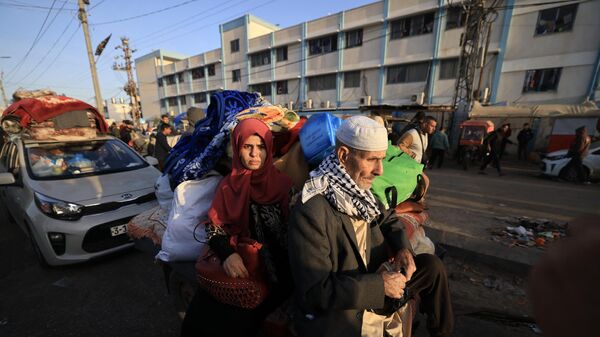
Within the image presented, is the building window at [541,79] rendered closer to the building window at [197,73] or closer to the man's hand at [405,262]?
the man's hand at [405,262]

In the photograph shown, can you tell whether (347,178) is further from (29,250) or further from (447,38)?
(447,38)

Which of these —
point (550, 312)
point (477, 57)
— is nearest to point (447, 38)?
point (477, 57)

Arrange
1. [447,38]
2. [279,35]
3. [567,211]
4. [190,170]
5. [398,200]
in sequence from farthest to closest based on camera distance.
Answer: [279,35]
[447,38]
[567,211]
[398,200]
[190,170]

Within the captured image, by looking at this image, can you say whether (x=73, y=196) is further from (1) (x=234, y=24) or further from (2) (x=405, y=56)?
(1) (x=234, y=24)

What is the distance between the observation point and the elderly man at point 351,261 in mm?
1213

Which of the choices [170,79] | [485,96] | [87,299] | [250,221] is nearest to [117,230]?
[87,299]

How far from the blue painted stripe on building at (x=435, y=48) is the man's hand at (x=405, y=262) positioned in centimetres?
1764

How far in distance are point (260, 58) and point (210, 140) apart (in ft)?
85.1

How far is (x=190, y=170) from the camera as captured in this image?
6.29 feet

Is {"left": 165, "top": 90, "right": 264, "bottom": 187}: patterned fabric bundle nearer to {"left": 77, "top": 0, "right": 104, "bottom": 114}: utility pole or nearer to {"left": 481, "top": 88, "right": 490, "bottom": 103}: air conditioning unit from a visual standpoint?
{"left": 77, "top": 0, "right": 104, "bottom": 114}: utility pole

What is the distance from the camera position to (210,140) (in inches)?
86.0

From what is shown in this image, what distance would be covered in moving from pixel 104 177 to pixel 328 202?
3626 mm

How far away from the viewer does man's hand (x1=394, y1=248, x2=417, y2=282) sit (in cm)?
142

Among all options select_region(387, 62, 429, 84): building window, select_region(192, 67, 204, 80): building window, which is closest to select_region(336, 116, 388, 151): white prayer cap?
select_region(387, 62, 429, 84): building window
